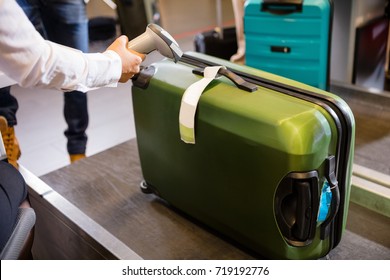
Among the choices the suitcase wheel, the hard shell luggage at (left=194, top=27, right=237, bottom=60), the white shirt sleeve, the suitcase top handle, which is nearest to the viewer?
the white shirt sleeve

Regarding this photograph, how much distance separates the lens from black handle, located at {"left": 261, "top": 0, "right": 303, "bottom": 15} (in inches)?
67.9

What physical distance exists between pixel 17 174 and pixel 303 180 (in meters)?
0.53

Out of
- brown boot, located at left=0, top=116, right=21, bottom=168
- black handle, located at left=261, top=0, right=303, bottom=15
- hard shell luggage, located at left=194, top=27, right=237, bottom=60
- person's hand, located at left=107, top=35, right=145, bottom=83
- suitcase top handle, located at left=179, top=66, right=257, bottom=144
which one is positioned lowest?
brown boot, located at left=0, top=116, right=21, bottom=168

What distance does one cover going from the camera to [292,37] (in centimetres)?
178

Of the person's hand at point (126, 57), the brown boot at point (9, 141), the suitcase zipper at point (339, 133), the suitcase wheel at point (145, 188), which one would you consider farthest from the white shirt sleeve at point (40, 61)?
the brown boot at point (9, 141)

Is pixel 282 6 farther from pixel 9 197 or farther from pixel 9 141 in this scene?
pixel 9 197

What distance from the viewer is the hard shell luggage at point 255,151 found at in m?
0.87

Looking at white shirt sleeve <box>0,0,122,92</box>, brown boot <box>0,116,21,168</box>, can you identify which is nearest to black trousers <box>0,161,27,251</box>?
white shirt sleeve <box>0,0,122,92</box>

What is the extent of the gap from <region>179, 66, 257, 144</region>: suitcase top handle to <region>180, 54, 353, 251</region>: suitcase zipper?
0.05 meters

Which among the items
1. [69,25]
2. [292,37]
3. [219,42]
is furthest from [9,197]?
[219,42]

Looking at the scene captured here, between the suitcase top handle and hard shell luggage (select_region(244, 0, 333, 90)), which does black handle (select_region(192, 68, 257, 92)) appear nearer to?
the suitcase top handle

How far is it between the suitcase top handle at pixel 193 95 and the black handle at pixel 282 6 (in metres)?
0.85

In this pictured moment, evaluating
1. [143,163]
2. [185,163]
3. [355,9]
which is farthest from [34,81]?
[355,9]

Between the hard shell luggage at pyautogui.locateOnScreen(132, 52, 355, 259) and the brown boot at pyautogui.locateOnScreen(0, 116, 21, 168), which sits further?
the brown boot at pyautogui.locateOnScreen(0, 116, 21, 168)
